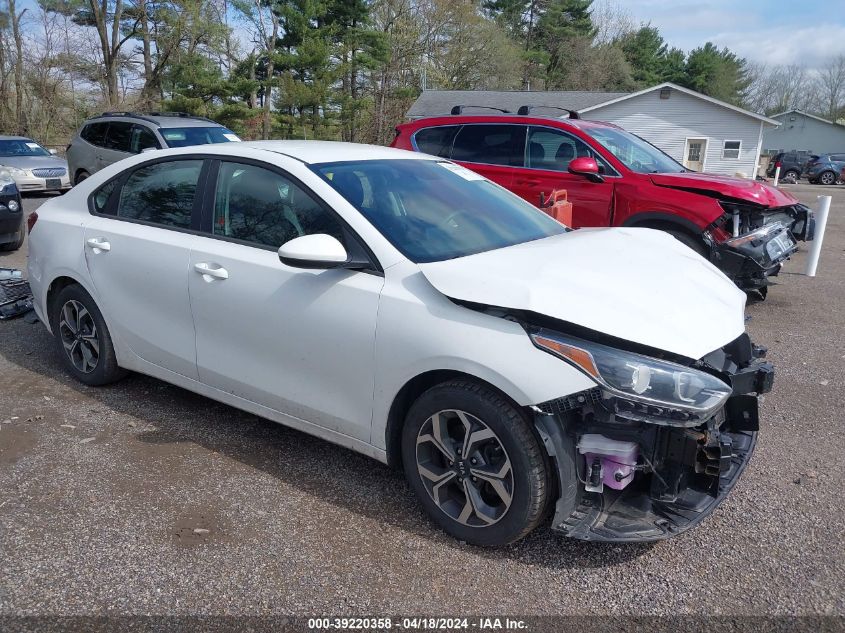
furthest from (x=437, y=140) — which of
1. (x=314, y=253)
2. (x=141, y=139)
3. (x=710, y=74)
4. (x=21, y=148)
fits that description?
(x=710, y=74)

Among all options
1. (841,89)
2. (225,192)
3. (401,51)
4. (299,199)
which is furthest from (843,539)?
(841,89)

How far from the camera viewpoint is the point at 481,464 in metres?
2.74

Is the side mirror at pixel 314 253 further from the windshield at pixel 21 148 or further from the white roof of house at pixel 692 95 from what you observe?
the white roof of house at pixel 692 95

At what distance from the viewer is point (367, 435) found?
10.0ft

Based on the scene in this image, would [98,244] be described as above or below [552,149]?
below

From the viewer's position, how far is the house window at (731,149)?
33338 mm

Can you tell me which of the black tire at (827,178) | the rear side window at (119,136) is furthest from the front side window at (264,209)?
the black tire at (827,178)

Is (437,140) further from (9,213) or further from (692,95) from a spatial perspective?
(692,95)

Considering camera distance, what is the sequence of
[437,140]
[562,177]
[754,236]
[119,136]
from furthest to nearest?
[119,136], [437,140], [562,177], [754,236]

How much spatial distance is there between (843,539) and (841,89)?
9742cm

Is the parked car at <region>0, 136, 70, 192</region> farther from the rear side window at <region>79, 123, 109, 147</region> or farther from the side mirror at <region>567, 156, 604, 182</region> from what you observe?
the side mirror at <region>567, 156, 604, 182</region>

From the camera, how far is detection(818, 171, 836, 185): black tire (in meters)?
36.6

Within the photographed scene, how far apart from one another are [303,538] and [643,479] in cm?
145

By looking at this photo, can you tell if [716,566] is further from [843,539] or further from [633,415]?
[633,415]
